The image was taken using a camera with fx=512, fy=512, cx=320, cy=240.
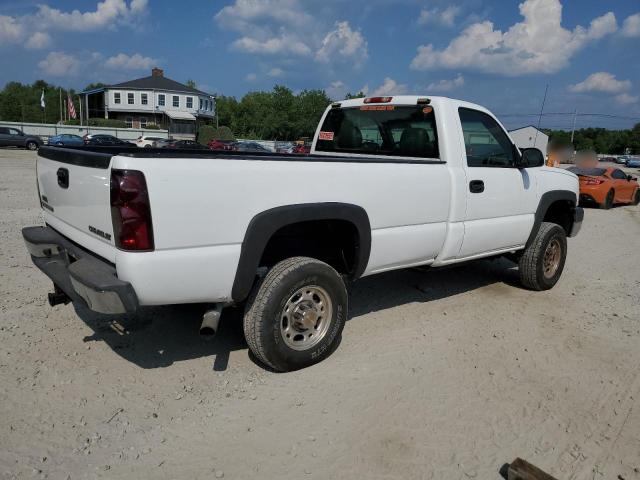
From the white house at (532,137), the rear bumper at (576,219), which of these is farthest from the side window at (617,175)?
the rear bumper at (576,219)

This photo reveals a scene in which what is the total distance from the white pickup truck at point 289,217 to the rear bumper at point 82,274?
1 cm

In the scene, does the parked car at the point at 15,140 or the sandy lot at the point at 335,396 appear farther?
the parked car at the point at 15,140

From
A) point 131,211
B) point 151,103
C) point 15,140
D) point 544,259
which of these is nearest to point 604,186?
point 544,259

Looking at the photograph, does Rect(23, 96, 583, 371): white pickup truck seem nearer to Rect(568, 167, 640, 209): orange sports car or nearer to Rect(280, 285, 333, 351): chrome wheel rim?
Rect(280, 285, 333, 351): chrome wheel rim

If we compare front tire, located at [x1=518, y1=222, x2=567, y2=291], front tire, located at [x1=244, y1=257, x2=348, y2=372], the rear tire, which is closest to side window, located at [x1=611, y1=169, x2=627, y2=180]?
the rear tire

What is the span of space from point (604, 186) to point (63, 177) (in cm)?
1599

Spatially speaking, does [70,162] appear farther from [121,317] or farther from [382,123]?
[382,123]

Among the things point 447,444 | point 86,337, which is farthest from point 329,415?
point 86,337

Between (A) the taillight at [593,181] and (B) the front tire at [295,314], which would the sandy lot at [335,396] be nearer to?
(B) the front tire at [295,314]

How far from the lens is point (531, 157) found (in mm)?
5141

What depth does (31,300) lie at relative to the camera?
15.4ft

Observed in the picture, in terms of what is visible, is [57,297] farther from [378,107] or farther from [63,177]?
[378,107]

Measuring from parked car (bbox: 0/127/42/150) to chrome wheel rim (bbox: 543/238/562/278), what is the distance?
35039 millimetres

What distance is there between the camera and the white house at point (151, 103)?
61.9 meters
